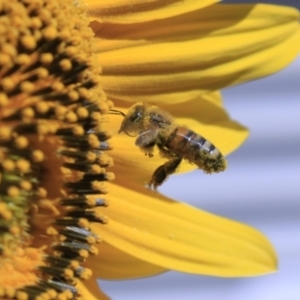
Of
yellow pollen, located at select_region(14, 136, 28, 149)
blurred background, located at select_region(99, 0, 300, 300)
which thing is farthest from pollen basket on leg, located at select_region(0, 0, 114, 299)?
blurred background, located at select_region(99, 0, 300, 300)

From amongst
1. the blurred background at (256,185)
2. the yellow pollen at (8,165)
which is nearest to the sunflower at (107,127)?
the yellow pollen at (8,165)

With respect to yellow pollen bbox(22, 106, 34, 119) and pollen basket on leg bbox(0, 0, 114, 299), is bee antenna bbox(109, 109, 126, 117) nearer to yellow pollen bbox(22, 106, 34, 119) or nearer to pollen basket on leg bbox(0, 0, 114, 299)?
pollen basket on leg bbox(0, 0, 114, 299)

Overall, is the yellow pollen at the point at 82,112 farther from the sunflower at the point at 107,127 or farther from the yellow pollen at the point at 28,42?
the yellow pollen at the point at 28,42

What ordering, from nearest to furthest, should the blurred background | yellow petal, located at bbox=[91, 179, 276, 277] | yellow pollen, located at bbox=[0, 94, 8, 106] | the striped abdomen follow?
yellow pollen, located at bbox=[0, 94, 8, 106], the striped abdomen, yellow petal, located at bbox=[91, 179, 276, 277], the blurred background

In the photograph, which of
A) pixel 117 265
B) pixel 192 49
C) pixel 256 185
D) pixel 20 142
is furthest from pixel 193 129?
pixel 256 185

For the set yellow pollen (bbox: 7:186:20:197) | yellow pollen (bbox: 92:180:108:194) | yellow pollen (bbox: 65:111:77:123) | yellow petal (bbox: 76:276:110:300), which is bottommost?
yellow petal (bbox: 76:276:110:300)

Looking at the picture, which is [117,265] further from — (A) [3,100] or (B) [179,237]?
(A) [3,100]

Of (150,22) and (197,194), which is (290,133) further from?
(150,22)
